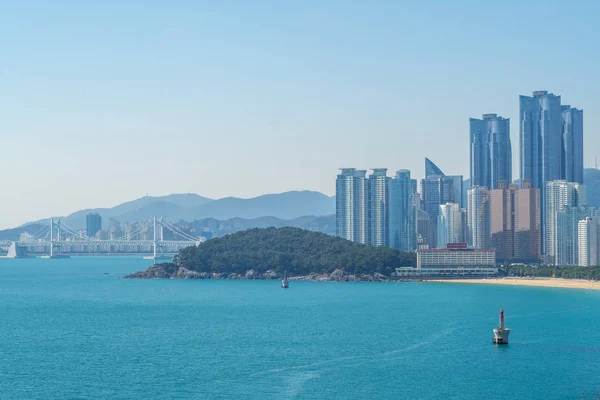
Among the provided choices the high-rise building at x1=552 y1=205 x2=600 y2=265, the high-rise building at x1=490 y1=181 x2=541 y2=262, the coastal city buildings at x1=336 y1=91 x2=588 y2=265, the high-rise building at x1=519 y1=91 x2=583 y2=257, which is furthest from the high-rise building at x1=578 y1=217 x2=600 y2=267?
the high-rise building at x1=519 y1=91 x2=583 y2=257

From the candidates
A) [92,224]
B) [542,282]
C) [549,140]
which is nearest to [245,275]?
[542,282]

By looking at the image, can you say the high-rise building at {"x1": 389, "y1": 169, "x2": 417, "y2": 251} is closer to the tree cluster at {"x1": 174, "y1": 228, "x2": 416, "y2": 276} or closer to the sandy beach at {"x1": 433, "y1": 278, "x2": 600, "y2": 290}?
the tree cluster at {"x1": 174, "y1": 228, "x2": 416, "y2": 276}

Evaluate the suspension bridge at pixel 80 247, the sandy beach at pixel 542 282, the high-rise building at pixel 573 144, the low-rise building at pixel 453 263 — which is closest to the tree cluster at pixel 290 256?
the low-rise building at pixel 453 263

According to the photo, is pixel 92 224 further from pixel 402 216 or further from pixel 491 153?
pixel 402 216

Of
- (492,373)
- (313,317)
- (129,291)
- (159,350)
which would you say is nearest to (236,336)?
(159,350)

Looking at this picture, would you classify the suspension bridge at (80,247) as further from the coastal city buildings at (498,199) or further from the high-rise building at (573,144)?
the high-rise building at (573,144)

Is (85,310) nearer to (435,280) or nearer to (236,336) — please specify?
(236,336)
